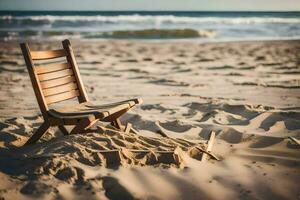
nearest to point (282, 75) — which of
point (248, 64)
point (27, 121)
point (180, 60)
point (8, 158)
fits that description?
point (248, 64)

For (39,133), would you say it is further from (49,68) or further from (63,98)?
(49,68)

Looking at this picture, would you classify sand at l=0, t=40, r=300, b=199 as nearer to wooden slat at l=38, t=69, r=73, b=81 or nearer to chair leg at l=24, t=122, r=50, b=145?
chair leg at l=24, t=122, r=50, b=145

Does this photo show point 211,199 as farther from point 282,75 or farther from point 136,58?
point 136,58

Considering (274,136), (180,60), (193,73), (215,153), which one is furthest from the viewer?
(180,60)

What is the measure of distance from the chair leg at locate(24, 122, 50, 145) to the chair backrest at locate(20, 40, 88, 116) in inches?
4.9

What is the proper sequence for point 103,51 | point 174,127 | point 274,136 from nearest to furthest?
point 274,136, point 174,127, point 103,51

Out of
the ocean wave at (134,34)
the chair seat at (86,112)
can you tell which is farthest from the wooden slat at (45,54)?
the ocean wave at (134,34)

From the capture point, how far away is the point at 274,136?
13.4 feet

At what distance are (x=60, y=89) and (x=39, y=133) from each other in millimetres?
609

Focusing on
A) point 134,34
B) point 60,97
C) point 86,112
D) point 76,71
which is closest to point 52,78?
point 60,97

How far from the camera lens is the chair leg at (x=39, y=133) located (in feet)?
11.9

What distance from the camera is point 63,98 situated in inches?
161

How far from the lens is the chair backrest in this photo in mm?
3725

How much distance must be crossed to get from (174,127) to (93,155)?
158 cm
